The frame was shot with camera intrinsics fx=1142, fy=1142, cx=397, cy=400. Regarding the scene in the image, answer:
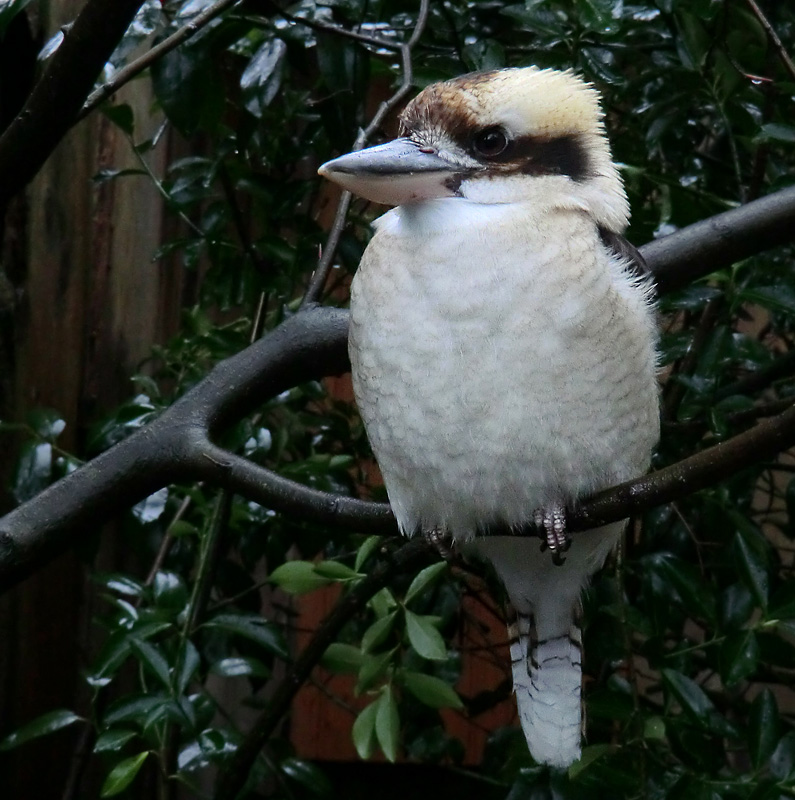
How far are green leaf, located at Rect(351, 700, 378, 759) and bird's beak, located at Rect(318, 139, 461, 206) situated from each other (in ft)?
2.20

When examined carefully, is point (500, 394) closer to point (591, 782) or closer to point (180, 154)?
point (591, 782)

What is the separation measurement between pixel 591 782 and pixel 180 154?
4.28 feet

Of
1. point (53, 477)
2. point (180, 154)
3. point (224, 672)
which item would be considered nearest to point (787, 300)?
point (224, 672)

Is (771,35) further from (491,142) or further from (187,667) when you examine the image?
(187,667)

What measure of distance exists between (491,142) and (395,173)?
0.11 m

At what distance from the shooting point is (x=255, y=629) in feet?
4.69

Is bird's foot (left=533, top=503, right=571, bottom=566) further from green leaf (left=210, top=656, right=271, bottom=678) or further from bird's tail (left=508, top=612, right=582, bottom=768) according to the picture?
green leaf (left=210, top=656, right=271, bottom=678)

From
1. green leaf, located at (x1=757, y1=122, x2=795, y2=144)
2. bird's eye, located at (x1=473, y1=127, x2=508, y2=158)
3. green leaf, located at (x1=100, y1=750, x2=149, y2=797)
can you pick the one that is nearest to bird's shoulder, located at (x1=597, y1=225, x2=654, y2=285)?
bird's eye, located at (x1=473, y1=127, x2=508, y2=158)

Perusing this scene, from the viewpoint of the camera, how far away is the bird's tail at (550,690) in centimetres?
130

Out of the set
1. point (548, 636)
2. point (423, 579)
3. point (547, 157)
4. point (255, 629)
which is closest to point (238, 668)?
point (255, 629)

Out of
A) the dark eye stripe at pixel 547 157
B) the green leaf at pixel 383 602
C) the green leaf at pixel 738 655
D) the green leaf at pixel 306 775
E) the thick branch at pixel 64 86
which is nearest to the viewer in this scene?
the thick branch at pixel 64 86

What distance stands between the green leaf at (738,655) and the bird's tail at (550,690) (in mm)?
164

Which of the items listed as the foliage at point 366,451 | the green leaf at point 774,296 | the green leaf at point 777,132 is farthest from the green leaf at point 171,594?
the green leaf at point 777,132

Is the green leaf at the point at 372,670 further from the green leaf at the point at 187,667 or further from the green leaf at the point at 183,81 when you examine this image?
the green leaf at the point at 183,81
